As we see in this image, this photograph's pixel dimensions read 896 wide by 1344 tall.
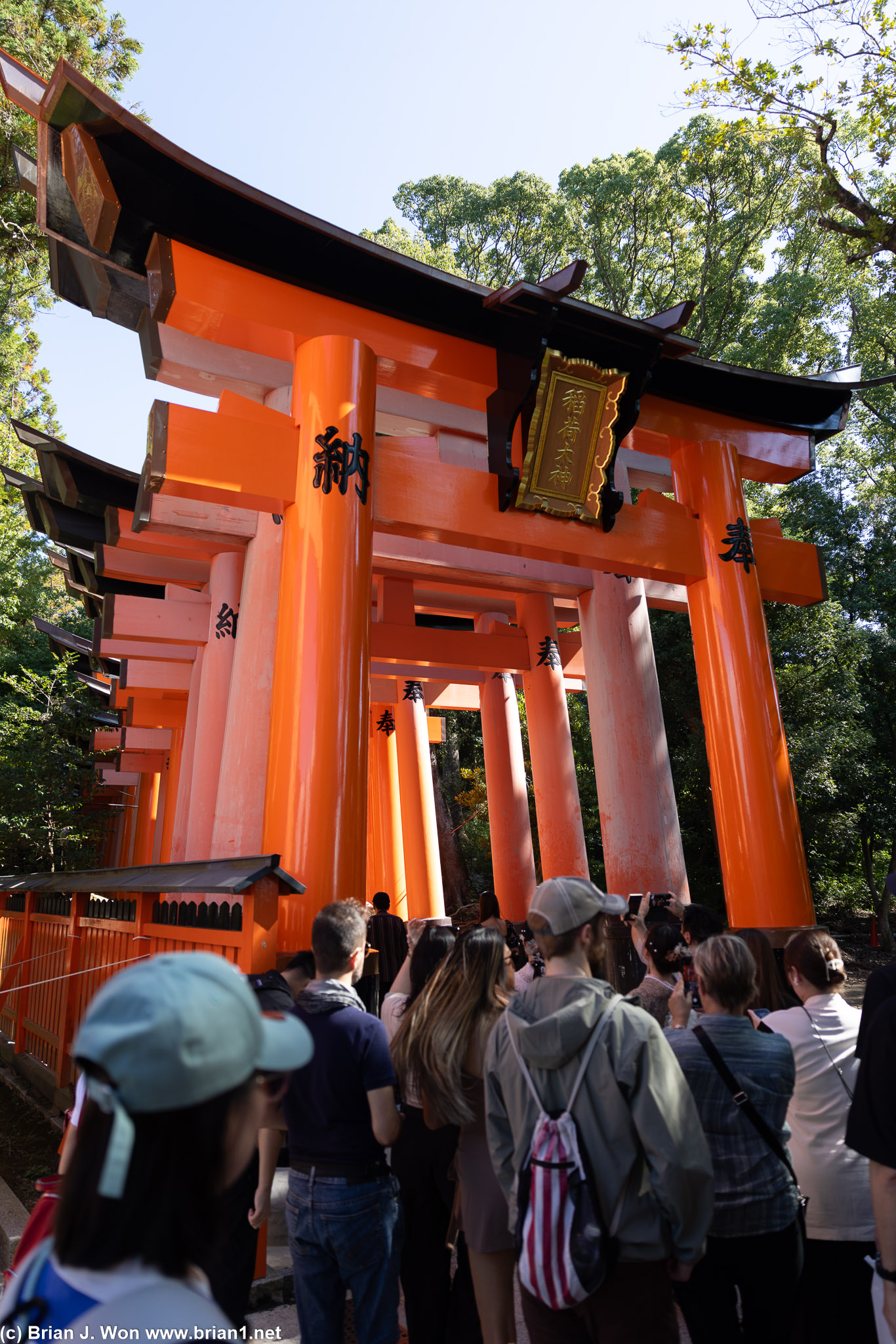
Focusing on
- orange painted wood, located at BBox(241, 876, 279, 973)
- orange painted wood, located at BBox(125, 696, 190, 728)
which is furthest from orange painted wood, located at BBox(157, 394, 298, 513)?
orange painted wood, located at BBox(125, 696, 190, 728)

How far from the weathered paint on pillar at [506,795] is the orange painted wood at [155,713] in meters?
5.42

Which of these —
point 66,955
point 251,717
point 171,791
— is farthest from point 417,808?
point 66,955

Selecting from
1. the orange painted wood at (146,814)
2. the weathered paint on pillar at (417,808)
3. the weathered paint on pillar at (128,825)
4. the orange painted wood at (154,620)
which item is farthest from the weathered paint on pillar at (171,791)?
the weathered paint on pillar at (128,825)

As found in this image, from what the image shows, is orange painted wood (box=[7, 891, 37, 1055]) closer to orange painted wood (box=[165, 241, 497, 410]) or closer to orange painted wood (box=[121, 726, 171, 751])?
orange painted wood (box=[165, 241, 497, 410])

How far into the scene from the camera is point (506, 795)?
12.8 metres

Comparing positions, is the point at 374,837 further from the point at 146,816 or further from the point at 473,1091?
the point at 473,1091

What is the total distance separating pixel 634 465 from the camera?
1077 cm

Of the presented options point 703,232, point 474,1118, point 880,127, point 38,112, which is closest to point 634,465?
point 880,127

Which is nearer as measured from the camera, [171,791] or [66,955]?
[66,955]

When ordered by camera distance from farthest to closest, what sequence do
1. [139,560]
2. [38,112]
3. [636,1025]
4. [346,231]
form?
1. [139,560]
2. [346,231]
3. [38,112]
4. [636,1025]

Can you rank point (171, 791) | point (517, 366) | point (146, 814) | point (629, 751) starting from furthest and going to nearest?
point (146, 814), point (171, 791), point (629, 751), point (517, 366)

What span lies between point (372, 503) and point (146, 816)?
15299 millimetres

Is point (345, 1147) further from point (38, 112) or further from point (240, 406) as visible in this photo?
point (38, 112)

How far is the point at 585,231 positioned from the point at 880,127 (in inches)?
464
